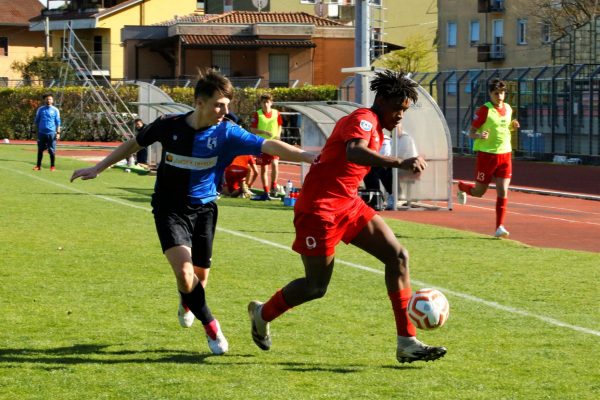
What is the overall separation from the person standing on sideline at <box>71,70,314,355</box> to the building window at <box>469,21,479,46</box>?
205 feet

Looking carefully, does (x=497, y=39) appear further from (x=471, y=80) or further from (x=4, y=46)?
(x=4, y=46)

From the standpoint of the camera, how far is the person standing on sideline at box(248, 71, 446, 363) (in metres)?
7.63

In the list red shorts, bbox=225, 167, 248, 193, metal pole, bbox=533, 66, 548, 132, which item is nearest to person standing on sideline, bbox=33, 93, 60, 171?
red shorts, bbox=225, 167, 248, 193

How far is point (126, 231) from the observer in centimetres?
1652

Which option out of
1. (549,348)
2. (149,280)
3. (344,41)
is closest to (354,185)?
(549,348)

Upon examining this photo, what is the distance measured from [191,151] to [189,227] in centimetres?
52

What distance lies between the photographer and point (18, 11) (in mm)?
97062

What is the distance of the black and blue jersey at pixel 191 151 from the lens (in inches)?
317

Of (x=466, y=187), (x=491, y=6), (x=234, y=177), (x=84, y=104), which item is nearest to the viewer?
(x=466, y=187)

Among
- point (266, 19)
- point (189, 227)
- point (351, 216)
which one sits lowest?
point (189, 227)

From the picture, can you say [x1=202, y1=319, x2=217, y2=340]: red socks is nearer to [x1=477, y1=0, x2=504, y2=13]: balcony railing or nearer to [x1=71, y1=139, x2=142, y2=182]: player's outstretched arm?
[x1=71, y1=139, x2=142, y2=182]: player's outstretched arm

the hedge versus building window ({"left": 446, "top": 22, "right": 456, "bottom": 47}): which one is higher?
building window ({"left": 446, "top": 22, "right": 456, "bottom": 47})

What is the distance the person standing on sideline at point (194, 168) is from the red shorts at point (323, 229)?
0.46 metres

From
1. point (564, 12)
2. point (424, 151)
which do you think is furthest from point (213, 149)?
point (564, 12)
